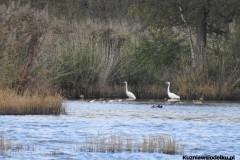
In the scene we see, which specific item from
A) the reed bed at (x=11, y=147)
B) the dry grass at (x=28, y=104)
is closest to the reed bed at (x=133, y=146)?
the reed bed at (x=11, y=147)

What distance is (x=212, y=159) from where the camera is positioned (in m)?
17.8

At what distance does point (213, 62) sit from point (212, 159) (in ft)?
77.6

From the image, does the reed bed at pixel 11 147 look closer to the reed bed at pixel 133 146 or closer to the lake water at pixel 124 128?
the lake water at pixel 124 128

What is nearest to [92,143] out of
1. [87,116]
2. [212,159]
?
[212,159]

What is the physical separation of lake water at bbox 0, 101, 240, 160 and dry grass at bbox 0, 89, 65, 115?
484 mm

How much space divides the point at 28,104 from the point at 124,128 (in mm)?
4000

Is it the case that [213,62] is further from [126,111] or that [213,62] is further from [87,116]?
[87,116]

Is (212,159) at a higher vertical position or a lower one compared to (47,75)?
lower

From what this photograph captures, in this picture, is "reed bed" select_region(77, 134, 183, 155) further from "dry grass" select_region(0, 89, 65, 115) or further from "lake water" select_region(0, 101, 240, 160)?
"dry grass" select_region(0, 89, 65, 115)

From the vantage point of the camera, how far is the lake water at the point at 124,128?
18766mm

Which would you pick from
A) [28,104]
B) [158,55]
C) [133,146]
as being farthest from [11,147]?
[158,55]

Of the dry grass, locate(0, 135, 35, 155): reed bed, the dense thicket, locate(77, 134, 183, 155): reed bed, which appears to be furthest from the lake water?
the dense thicket

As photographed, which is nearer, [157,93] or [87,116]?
[87,116]

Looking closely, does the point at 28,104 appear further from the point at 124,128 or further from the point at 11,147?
the point at 11,147
